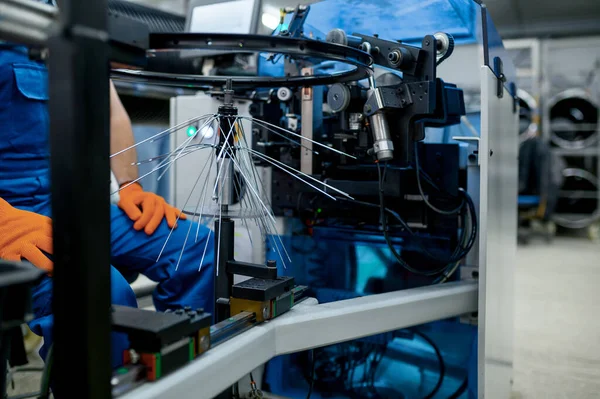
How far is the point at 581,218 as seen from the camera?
19.6 feet

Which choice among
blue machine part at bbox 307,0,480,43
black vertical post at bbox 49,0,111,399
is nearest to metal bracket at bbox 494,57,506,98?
blue machine part at bbox 307,0,480,43

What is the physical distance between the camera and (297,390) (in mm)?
1710

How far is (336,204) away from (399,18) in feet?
1.94

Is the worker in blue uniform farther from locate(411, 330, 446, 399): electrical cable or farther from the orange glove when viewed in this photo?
locate(411, 330, 446, 399): electrical cable

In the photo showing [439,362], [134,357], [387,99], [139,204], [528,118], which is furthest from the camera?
[528,118]

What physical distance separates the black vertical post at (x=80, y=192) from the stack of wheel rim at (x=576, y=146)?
628 cm

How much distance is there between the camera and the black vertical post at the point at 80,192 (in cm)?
54

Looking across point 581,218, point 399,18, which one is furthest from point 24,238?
point 581,218

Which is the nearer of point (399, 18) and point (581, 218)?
point (399, 18)

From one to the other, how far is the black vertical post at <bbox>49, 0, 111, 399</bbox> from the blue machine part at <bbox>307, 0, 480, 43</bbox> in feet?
3.72

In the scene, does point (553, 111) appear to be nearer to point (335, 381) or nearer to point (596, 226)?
point (596, 226)

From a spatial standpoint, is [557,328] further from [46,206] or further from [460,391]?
[46,206]

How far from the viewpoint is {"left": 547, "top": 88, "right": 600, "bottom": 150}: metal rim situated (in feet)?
19.2

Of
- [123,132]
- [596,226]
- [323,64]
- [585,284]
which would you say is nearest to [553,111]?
[596,226]
